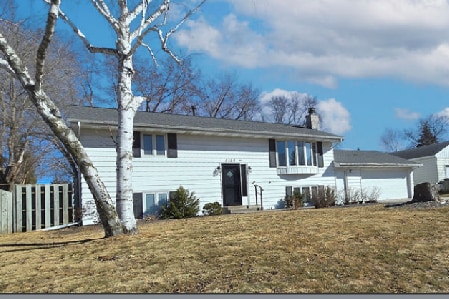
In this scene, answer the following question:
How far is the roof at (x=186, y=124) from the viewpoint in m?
15.6

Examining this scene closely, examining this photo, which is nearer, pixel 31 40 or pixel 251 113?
pixel 31 40

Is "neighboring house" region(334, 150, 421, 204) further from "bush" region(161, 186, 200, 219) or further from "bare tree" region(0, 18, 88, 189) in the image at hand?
"bare tree" region(0, 18, 88, 189)

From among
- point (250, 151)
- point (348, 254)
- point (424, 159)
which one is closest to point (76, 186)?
point (250, 151)

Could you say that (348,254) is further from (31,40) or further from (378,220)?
(31,40)

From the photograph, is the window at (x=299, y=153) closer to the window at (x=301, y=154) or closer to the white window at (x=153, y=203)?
the window at (x=301, y=154)

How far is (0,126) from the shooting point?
74.0 ft

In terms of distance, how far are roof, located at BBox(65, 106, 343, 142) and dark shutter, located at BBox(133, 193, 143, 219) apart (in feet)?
8.68

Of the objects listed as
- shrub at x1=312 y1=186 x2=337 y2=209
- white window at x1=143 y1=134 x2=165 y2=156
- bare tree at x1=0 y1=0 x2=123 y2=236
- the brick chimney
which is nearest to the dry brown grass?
bare tree at x1=0 y1=0 x2=123 y2=236

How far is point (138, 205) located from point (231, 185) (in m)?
4.53

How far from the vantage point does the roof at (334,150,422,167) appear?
2330 centimetres

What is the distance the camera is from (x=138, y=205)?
53.0ft

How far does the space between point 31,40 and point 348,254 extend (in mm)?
19633

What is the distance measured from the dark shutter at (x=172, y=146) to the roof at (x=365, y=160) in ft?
31.1

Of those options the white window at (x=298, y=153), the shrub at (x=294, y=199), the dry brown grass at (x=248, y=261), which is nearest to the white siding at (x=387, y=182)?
the white window at (x=298, y=153)
